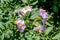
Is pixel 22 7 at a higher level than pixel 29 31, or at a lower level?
higher

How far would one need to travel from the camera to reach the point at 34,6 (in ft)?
10.1

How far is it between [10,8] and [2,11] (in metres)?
0.15

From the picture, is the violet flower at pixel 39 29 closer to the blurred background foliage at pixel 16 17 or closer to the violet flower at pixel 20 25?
the blurred background foliage at pixel 16 17

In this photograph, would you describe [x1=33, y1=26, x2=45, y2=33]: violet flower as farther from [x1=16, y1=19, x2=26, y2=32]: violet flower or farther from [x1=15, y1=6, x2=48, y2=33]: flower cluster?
[x1=16, y1=19, x2=26, y2=32]: violet flower

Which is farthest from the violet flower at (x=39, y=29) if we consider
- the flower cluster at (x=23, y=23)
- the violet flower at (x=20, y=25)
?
the violet flower at (x=20, y=25)

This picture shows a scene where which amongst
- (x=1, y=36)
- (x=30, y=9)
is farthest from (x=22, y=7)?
(x=1, y=36)

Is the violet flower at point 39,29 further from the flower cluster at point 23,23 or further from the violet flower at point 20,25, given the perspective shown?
the violet flower at point 20,25

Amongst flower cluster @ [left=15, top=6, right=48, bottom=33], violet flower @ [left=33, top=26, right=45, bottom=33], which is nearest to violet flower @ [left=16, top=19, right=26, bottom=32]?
flower cluster @ [left=15, top=6, right=48, bottom=33]

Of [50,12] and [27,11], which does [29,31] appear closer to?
[27,11]

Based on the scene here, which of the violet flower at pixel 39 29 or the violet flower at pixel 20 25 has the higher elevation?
the violet flower at pixel 20 25

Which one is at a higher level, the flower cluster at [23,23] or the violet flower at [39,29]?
the flower cluster at [23,23]

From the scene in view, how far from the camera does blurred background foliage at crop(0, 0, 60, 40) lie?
269cm

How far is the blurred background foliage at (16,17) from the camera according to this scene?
8.84 feet

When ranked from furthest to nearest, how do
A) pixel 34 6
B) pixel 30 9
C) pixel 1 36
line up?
pixel 34 6 < pixel 30 9 < pixel 1 36
